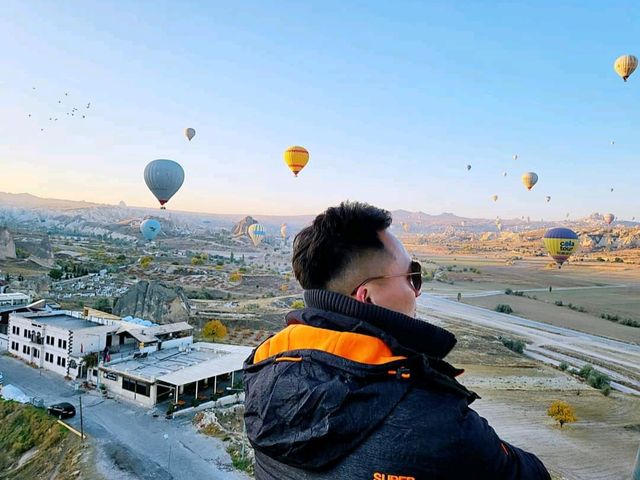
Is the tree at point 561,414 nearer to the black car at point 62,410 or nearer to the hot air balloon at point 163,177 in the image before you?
the black car at point 62,410

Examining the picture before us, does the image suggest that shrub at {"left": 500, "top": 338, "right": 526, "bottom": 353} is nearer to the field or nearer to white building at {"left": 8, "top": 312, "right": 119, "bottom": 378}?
the field

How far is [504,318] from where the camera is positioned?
36719mm

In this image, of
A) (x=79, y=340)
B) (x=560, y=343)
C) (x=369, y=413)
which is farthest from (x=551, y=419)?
(x=79, y=340)

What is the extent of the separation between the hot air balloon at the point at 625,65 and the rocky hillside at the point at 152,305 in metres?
35.2

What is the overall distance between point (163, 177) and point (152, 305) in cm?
1136

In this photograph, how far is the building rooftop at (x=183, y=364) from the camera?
16.8m

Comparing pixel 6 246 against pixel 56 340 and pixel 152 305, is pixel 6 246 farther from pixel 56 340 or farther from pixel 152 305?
pixel 56 340

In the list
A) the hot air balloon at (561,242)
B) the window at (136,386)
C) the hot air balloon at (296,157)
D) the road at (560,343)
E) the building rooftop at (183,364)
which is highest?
the hot air balloon at (296,157)

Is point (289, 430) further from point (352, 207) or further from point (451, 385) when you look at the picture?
point (352, 207)

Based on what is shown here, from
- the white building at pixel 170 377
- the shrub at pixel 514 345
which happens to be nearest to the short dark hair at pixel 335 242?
the white building at pixel 170 377

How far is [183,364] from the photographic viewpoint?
18656 millimetres

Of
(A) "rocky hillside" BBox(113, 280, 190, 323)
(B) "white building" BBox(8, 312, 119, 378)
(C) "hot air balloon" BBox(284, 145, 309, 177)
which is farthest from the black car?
(C) "hot air balloon" BBox(284, 145, 309, 177)

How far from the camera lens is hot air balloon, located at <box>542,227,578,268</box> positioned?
131 ft

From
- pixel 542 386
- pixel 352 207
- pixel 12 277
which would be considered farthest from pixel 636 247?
pixel 352 207
